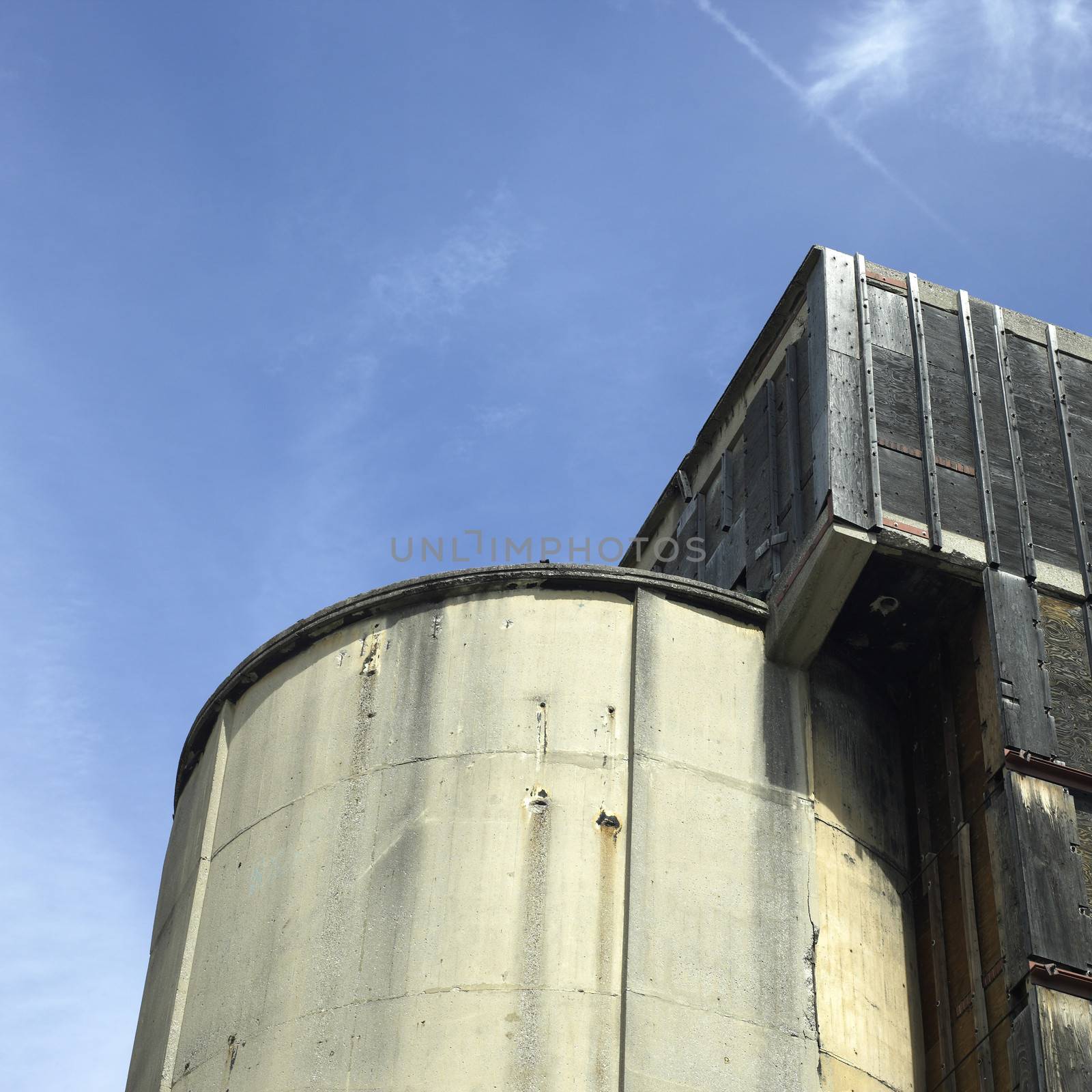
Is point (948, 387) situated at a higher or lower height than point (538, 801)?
higher

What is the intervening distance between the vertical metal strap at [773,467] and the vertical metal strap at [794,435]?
0.44m

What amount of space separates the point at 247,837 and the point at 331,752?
4.74ft

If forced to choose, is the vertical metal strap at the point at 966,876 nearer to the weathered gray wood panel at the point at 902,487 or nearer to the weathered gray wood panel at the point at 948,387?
the weathered gray wood panel at the point at 902,487

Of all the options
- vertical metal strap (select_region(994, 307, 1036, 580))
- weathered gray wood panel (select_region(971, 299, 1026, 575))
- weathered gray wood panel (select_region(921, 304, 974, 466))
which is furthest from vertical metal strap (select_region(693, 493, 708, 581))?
vertical metal strap (select_region(994, 307, 1036, 580))

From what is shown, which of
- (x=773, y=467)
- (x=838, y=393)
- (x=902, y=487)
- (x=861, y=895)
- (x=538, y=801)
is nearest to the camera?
(x=538, y=801)

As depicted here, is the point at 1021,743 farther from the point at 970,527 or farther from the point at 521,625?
the point at 521,625

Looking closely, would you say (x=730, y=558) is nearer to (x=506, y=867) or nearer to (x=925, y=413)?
(x=925, y=413)

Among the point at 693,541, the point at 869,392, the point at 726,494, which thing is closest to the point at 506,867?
the point at 869,392

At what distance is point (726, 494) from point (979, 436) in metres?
4.09

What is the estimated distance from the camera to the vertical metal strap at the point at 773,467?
2130cm

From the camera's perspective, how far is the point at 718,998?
1739cm

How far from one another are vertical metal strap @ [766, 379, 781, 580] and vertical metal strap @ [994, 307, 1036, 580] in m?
2.82

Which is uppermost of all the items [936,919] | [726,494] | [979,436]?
[726,494]

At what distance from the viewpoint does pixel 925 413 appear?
20.8m
